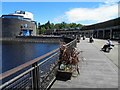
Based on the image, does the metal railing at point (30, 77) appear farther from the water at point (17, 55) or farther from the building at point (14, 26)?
the building at point (14, 26)

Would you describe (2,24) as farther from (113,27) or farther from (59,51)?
(59,51)

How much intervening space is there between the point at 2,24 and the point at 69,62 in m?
126

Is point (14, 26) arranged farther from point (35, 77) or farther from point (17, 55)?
point (35, 77)

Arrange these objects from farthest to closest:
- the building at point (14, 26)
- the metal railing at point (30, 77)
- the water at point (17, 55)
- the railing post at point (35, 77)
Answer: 1. the building at point (14, 26)
2. the water at point (17, 55)
3. the railing post at point (35, 77)
4. the metal railing at point (30, 77)

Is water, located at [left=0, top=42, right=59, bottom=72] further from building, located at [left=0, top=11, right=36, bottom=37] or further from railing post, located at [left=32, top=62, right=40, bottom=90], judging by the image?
building, located at [left=0, top=11, right=36, bottom=37]

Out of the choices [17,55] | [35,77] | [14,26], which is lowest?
[17,55]

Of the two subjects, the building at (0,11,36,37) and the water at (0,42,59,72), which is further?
the building at (0,11,36,37)

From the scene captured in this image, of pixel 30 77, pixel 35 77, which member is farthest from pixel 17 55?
pixel 30 77

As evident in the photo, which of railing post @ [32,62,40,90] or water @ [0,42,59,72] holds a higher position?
railing post @ [32,62,40,90]

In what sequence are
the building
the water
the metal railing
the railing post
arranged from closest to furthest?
the metal railing < the railing post < the water < the building

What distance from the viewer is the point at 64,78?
7.82 m

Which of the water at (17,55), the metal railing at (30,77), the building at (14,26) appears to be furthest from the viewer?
the building at (14,26)

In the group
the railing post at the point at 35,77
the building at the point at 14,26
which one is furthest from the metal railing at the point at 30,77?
the building at the point at 14,26

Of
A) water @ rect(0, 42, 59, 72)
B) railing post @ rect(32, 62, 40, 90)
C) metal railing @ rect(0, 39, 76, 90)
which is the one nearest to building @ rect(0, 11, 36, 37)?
water @ rect(0, 42, 59, 72)
